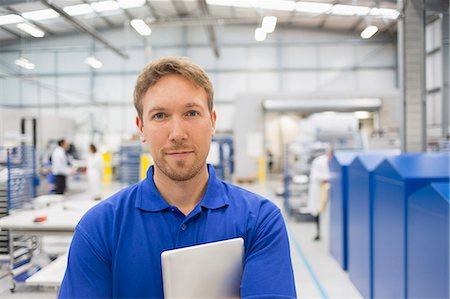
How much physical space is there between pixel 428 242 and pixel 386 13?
158 inches

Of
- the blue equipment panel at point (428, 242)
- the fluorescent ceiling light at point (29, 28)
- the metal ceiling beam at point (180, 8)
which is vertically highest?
the metal ceiling beam at point (180, 8)

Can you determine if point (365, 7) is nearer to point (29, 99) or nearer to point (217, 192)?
point (217, 192)

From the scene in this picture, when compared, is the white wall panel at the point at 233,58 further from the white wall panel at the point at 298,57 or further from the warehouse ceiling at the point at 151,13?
the warehouse ceiling at the point at 151,13

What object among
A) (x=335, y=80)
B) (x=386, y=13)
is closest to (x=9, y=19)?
(x=386, y=13)

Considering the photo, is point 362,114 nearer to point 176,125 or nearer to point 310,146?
point 310,146

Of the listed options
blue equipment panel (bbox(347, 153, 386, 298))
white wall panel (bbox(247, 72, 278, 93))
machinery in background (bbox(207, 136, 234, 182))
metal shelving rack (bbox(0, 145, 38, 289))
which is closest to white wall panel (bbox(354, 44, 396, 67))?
white wall panel (bbox(247, 72, 278, 93))

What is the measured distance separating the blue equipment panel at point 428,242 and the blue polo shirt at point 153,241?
122 centimetres

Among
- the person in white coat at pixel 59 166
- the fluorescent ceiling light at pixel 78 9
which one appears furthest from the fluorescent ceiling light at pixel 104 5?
the person in white coat at pixel 59 166

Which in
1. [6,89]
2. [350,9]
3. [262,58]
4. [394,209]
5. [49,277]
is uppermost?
[262,58]

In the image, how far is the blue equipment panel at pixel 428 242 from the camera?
6.42 feet

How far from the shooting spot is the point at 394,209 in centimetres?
268

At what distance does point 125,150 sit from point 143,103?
10686 mm

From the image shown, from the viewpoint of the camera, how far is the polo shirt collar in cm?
119

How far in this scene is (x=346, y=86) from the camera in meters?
16.2
